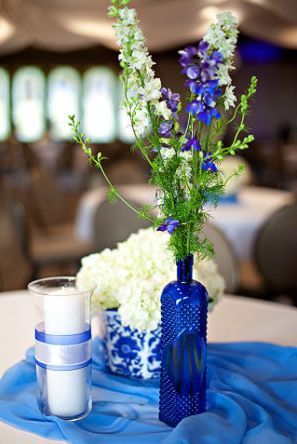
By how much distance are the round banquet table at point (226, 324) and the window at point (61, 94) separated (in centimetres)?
1383

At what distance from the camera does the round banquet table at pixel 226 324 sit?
1447 millimetres

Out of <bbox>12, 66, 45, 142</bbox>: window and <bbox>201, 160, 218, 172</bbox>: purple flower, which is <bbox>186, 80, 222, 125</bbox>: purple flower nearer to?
<bbox>201, 160, 218, 172</bbox>: purple flower

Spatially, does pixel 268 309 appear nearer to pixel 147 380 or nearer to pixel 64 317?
pixel 147 380

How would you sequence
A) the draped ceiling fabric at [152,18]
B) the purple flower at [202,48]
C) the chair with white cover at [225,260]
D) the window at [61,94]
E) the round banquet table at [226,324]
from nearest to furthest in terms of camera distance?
the purple flower at [202,48] < the round banquet table at [226,324] < the chair with white cover at [225,260] < the draped ceiling fabric at [152,18] < the window at [61,94]

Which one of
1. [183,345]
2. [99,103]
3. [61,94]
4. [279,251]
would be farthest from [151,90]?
[99,103]

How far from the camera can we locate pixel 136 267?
123cm

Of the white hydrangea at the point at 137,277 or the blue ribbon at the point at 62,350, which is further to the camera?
the white hydrangea at the point at 137,277

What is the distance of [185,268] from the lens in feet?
3.36

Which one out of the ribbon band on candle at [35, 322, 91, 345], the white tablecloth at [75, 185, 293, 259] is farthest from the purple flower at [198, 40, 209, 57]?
the white tablecloth at [75, 185, 293, 259]

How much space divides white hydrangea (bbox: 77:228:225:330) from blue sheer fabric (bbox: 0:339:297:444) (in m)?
0.13

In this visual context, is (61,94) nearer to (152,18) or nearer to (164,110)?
(152,18)

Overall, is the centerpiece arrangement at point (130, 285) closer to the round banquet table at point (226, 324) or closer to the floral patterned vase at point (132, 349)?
the floral patterned vase at point (132, 349)

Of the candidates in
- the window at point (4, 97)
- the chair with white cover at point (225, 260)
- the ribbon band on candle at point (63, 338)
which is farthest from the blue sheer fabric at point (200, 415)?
the window at point (4, 97)

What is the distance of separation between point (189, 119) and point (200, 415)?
45 cm
